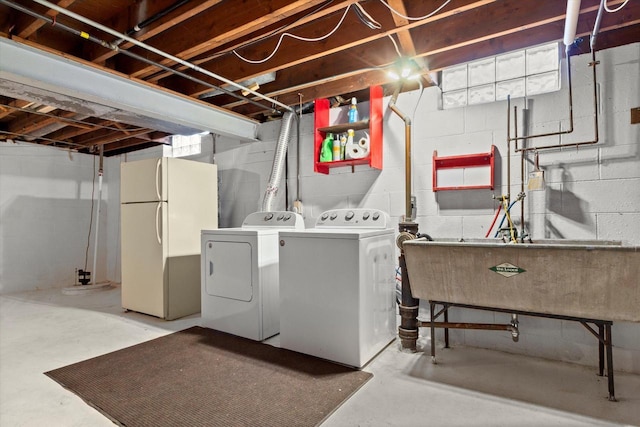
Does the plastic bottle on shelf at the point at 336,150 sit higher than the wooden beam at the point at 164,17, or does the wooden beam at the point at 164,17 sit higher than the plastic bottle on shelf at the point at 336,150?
the wooden beam at the point at 164,17

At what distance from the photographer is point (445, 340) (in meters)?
2.61

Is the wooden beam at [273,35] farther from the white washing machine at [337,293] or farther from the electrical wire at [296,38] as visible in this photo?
the white washing machine at [337,293]

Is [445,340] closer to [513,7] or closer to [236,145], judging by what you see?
[513,7]

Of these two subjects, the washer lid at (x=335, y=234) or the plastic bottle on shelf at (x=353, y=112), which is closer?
the washer lid at (x=335, y=234)

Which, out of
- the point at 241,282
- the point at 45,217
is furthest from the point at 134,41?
the point at 45,217

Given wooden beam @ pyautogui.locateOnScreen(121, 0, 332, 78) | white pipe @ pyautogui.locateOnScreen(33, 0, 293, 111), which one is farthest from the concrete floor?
wooden beam @ pyautogui.locateOnScreen(121, 0, 332, 78)

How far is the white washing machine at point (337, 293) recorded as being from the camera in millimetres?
2213

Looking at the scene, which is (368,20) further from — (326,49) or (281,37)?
(281,37)

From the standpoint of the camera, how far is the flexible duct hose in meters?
3.44

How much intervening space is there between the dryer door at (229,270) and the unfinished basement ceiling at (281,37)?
129 cm

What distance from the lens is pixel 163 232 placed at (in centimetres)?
330

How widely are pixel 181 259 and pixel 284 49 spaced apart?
2.25 metres

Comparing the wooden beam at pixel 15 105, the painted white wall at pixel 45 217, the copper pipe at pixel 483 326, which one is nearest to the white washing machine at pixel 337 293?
the copper pipe at pixel 483 326

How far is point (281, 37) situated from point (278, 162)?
1278 mm
